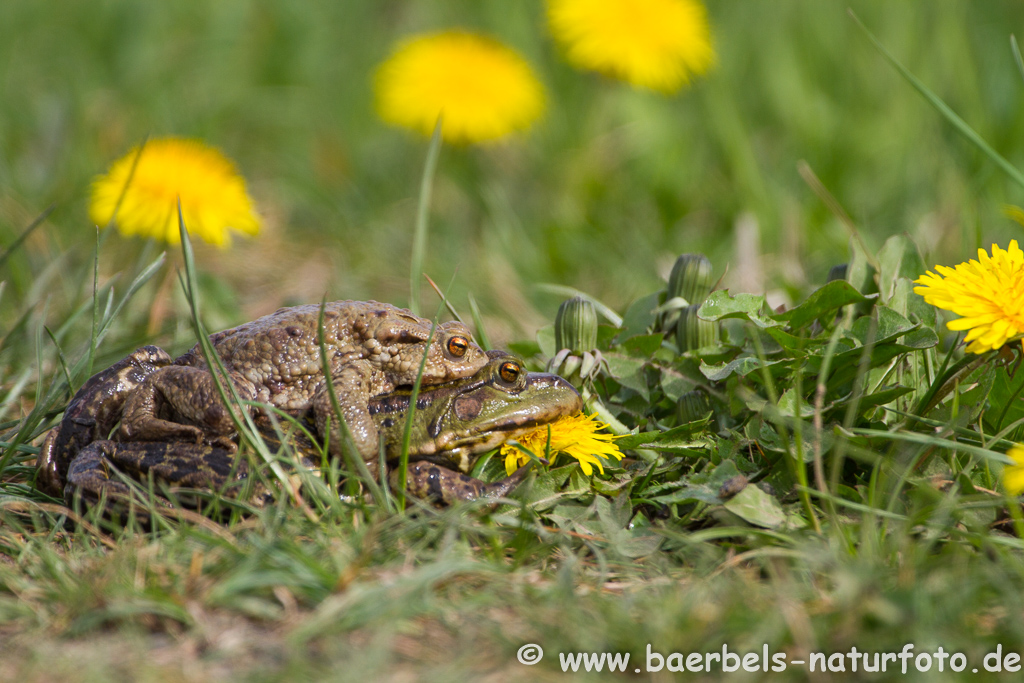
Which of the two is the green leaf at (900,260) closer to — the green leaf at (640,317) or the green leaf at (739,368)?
the green leaf at (739,368)

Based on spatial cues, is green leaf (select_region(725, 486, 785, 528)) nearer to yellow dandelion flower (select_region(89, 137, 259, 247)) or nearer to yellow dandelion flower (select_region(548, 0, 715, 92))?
yellow dandelion flower (select_region(89, 137, 259, 247))

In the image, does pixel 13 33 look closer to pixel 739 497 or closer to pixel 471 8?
pixel 471 8

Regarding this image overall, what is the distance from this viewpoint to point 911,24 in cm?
659

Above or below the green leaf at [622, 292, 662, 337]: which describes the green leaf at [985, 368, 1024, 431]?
below

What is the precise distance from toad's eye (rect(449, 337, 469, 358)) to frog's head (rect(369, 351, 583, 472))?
0.34 ft

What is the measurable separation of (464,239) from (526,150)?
38.0 inches

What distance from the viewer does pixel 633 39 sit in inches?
224

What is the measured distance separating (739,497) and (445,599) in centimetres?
92

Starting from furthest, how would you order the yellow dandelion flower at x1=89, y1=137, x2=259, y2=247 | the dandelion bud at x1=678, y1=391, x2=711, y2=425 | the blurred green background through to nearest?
the blurred green background, the yellow dandelion flower at x1=89, y1=137, x2=259, y2=247, the dandelion bud at x1=678, y1=391, x2=711, y2=425

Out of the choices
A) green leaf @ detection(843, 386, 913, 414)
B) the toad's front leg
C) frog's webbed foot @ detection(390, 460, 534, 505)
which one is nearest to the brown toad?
the toad's front leg

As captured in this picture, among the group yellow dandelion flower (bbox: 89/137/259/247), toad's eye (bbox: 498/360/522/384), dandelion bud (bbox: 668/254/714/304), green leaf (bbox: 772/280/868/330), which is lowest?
toad's eye (bbox: 498/360/522/384)

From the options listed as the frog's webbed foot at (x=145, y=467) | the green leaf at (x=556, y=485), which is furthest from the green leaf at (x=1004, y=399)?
the frog's webbed foot at (x=145, y=467)

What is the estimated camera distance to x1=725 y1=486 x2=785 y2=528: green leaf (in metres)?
2.46

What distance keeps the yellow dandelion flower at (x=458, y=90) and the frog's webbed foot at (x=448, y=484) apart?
3.24 m
